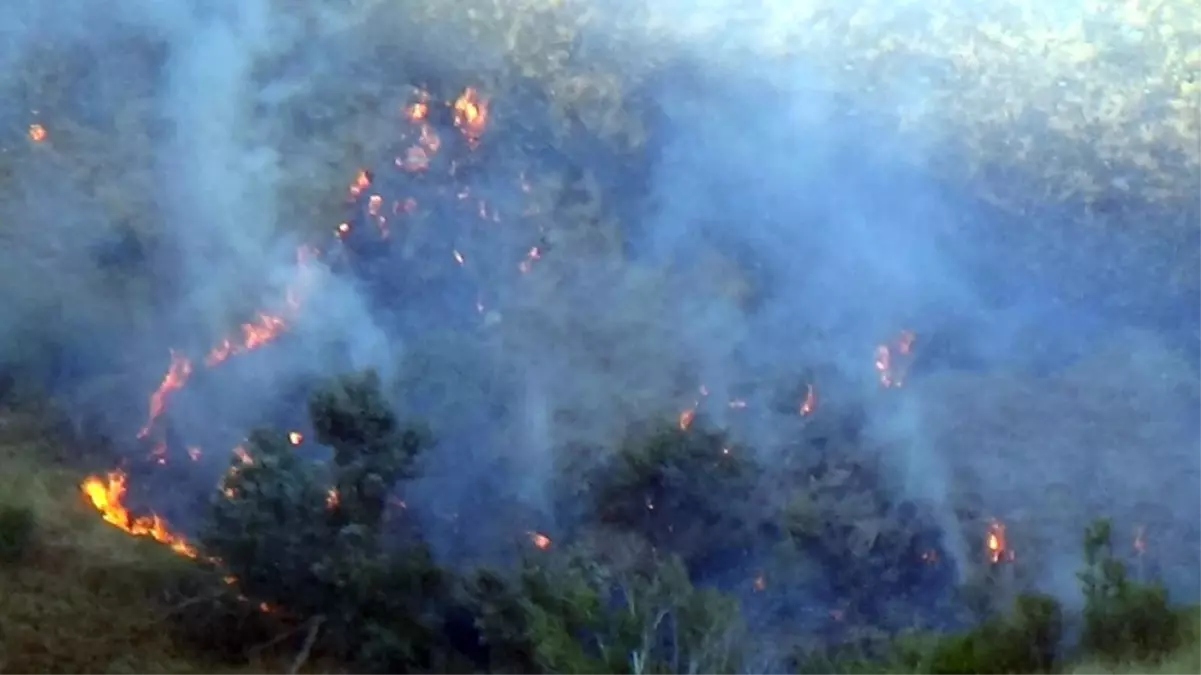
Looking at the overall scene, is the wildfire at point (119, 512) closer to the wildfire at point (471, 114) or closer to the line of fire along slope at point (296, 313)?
the line of fire along slope at point (296, 313)

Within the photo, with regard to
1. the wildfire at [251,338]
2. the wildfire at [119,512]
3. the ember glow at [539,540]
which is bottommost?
the ember glow at [539,540]

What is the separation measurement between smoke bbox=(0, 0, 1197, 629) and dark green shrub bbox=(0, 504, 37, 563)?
1.04 meters

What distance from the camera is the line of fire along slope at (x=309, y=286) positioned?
430 centimetres

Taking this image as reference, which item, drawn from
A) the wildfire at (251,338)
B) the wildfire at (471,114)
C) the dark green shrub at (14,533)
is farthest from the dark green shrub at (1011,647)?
the wildfire at (471,114)

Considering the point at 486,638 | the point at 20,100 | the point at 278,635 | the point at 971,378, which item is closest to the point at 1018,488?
the point at 971,378

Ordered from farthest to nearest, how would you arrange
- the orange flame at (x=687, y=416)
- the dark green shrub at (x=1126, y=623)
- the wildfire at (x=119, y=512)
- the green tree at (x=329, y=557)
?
the orange flame at (x=687, y=416)
the wildfire at (x=119, y=512)
the green tree at (x=329, y=557)
the dark green shrub at (x=1126, y=623)

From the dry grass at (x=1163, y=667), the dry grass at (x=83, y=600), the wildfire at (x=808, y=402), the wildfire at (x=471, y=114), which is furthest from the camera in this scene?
the wildfire at (x=471, y=114)

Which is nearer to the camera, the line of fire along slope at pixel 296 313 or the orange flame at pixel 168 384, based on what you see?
the line of fire along slope at pixel 296 313

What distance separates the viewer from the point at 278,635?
143 inches

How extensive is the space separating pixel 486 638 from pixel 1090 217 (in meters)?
3.05

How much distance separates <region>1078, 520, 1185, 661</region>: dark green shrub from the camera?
317 centimetres

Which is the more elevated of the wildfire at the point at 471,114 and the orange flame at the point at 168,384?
the wildfire at the point at 471,114

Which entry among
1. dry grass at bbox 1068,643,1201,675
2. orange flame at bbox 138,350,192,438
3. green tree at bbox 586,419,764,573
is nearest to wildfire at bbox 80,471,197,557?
orange flame at bbox 138,350,192,438

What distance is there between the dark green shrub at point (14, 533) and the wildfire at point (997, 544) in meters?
3.31
